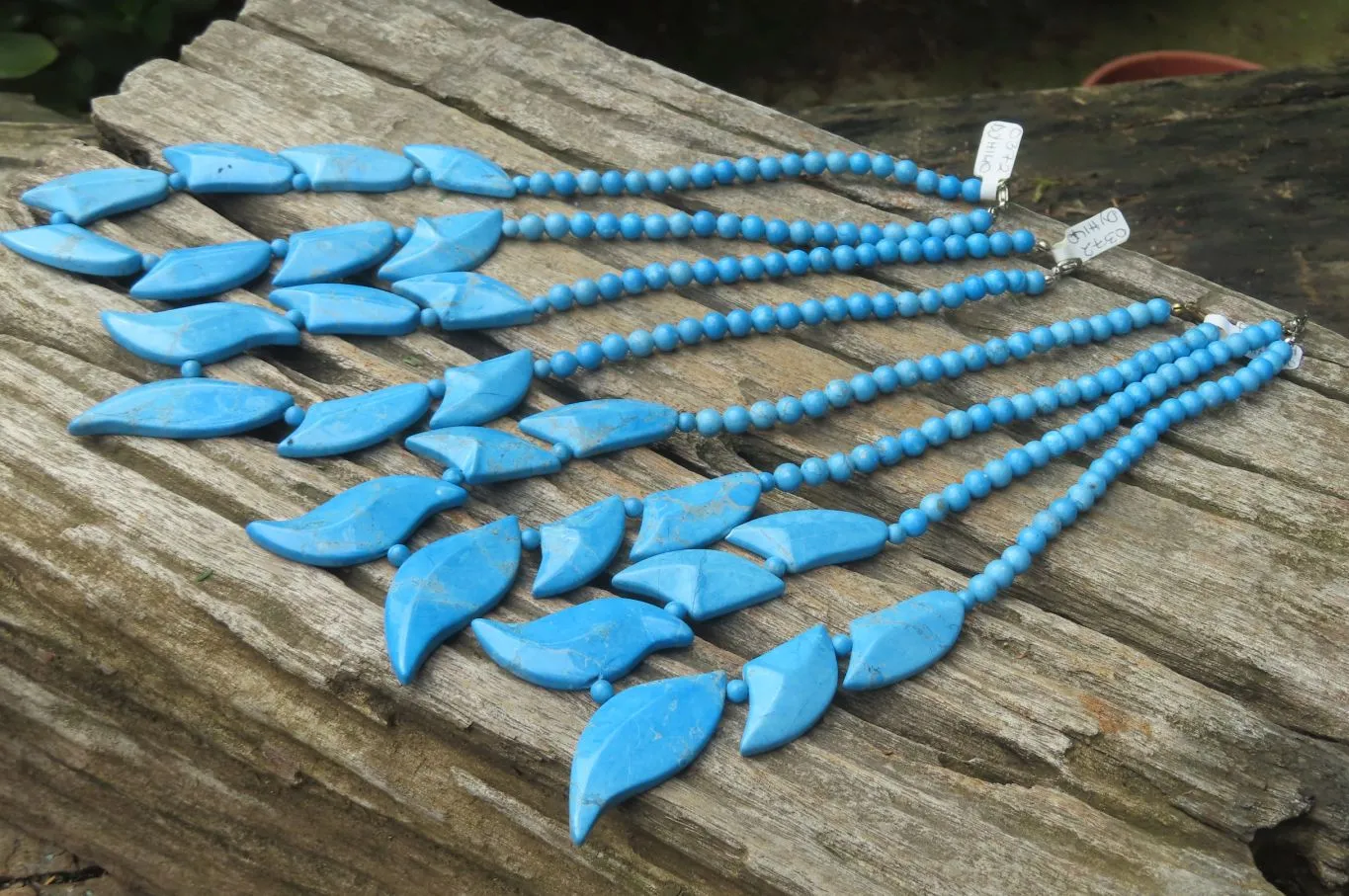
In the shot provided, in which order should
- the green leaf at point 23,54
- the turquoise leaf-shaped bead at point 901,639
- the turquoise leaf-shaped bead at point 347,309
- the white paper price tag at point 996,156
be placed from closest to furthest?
the turquoise leaf-shaped bead at point 901,639, the turquoise leaf-shaped bead at point 347,309, the white paper price tag at point 996,156, the green leaf at point 23,54

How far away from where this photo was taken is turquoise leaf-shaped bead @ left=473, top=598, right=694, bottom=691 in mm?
1291

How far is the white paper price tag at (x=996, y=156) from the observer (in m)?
1.84

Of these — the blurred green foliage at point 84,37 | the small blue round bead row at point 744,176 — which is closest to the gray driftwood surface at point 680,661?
the small blue round bead row at point 744,176

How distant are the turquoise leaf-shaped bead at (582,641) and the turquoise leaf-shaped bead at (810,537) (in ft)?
0.54

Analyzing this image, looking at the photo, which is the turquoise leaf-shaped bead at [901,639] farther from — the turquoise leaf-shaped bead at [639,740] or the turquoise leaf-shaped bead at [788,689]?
the turquoise leaf-shaped bead at [639,740]

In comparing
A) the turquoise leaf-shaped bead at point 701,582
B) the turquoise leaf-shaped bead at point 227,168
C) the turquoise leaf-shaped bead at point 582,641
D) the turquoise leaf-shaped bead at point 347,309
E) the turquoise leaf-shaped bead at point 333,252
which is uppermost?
the turquoise leaf-shaped bead at point 227,168

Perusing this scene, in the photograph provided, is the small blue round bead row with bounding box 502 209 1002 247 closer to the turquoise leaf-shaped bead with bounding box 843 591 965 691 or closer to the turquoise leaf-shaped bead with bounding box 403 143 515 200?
the turquoise leaf-shaped bead with bounding box 403 143 515 200

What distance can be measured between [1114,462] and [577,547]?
31.5 inches

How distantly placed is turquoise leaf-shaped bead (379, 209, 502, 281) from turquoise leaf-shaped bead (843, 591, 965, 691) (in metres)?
0.86

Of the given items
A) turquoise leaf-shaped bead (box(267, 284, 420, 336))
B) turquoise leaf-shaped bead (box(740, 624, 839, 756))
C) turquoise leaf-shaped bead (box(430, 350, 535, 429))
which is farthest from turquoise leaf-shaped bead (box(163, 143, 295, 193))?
turquoise leaf-shaped bead (box(740, 624, 839, 756))

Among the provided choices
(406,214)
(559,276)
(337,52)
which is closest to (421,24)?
(337,52)

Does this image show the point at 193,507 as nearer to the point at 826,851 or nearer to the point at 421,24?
the point at 826,851

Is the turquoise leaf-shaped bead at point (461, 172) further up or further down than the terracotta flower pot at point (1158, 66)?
further down

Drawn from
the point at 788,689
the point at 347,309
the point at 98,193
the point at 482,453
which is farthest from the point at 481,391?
the point at 98,193
